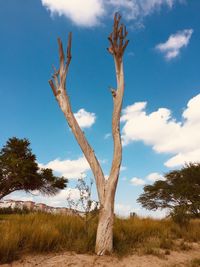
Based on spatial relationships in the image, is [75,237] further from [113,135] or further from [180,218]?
[180,218]

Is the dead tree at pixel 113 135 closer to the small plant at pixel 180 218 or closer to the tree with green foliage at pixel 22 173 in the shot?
the small plant at pixel 180 218

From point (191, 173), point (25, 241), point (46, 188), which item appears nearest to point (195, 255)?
point (25, 241)

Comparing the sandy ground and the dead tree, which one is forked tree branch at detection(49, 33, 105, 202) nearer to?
the dead tree

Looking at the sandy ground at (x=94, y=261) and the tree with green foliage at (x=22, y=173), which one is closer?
the sandy ground at (x=94, y=261)

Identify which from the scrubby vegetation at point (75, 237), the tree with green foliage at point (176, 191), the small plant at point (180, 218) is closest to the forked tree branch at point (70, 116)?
the scrubby vegetation at point (75, 237)

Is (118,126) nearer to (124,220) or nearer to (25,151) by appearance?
(124,220)

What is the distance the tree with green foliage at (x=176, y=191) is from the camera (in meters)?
23.1

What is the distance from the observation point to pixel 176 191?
24547 millimetres

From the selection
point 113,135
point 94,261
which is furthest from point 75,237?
point 113,135

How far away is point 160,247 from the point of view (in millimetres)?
8250

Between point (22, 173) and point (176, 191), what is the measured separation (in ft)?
39.4

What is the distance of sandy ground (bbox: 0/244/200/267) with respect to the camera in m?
6.22

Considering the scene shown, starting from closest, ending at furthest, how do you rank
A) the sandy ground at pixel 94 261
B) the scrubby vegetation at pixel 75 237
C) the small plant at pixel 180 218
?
the sandy ground at pixel 94 261
the scrubby vegetation at pixel 75 237
the small plant at pixel 180 218

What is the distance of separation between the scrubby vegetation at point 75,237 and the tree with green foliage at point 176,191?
1019cm
